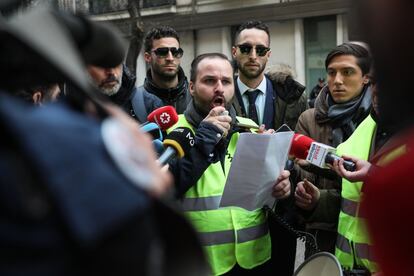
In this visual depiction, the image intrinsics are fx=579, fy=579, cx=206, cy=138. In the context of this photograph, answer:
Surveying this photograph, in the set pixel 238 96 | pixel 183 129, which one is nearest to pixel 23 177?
pixel 183 129

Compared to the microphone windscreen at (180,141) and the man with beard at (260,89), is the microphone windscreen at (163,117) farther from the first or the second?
the man with beard at (260,89)

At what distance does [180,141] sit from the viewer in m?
2.43

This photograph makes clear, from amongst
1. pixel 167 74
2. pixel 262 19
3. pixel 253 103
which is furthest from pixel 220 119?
pixel 262 19

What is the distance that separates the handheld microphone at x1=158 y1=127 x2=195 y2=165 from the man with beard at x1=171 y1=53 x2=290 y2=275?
0.56 ft

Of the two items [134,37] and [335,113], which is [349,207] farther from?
[134,37]

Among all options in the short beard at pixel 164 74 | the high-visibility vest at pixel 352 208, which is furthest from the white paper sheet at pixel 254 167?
the short beard at pixel 164 74

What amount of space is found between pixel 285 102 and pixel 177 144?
184 centimetres

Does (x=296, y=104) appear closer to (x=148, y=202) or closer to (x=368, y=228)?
(x=368, y=228)

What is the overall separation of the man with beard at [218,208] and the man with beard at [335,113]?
1.11 ft

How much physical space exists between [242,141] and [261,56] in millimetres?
1660

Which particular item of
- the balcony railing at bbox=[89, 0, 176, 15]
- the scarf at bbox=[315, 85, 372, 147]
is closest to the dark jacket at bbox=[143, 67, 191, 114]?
the scarf at bbox=[315, 85, 372, 147]

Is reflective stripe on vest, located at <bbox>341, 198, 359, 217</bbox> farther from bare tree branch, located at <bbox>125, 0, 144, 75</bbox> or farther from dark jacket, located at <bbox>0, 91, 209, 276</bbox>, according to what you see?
bare tree branch, located at <bbox>125, 0, 144, 75</bbox>

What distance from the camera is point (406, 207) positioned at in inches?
36.5

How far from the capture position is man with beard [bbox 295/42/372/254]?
10.1 ft
